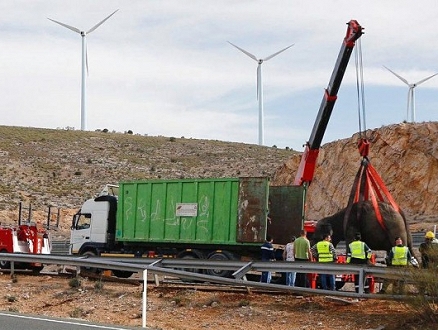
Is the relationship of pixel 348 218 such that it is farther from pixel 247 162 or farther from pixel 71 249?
pixel 247 162

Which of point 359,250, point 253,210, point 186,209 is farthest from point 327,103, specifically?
point 359,250

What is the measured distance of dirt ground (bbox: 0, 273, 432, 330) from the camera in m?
14.9

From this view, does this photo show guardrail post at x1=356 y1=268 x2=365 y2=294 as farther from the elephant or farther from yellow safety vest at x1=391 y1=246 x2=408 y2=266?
the elephant

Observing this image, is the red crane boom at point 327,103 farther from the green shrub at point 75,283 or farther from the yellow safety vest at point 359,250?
the green shrub at point 75,283

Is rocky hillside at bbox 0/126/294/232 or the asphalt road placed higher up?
rocky hillside at bbox 0/126/294/232

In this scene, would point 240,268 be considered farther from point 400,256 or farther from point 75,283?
point 75,283

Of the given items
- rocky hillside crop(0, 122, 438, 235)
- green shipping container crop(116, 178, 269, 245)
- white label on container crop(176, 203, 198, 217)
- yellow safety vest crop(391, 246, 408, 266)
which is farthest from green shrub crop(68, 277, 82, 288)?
rocky hillside crop(0, 122, 438, 235)

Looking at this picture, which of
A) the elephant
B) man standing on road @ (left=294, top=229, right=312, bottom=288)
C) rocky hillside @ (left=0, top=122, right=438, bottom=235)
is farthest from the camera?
rocky hillside @ (left=0, top=122, right=438, bottom=235)

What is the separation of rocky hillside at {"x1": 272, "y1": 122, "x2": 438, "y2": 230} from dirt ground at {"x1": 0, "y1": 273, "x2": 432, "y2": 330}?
2840cm

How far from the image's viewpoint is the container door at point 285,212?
81.1 ft

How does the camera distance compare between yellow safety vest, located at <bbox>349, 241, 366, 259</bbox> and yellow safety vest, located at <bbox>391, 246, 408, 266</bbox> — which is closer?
yellow safety vest, located at <bbox>391, 246, 408, 266</bbox>

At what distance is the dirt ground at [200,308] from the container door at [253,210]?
489 centimetres

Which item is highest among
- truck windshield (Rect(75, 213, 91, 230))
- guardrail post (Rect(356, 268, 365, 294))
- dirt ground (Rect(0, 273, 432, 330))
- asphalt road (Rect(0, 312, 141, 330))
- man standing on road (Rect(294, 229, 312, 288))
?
truck windshield (Rect(75, 213, 91, 230))

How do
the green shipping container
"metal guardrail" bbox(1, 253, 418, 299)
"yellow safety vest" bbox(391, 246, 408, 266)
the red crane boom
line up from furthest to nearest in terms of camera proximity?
the green shipping container, the red crane boom, "yellow safety vest" bbox(391, 246, 408, 266), "metal guardrail" bbox(1, 253, 418, 299)
